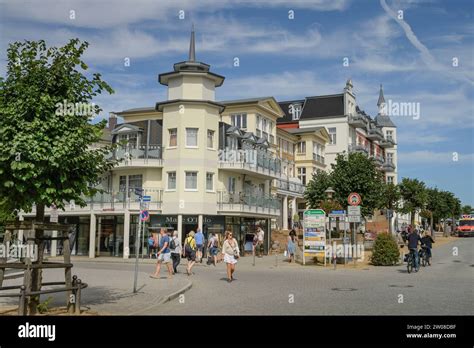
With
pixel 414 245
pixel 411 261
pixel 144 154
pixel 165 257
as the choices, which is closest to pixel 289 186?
pixel 144 154

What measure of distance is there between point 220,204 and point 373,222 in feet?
111

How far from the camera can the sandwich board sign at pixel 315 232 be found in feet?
87.2

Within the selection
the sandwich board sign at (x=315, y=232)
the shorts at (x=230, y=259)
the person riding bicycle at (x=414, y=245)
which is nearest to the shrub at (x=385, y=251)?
the sandwich board sign at (x=315, y=232)

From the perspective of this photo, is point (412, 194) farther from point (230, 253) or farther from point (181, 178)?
point (230, 253)

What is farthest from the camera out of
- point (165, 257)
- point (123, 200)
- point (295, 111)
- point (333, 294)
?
point (295, 111)

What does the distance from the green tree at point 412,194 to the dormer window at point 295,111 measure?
16.7 metres

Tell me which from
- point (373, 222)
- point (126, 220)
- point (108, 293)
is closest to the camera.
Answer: point (108, 293)

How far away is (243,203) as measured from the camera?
38.7 metres

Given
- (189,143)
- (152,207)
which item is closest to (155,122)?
(189,143)

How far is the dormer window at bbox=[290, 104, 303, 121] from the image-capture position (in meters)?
70.3

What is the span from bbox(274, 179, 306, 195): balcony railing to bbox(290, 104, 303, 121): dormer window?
51.0ft

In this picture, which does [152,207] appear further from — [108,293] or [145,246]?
[108,293]

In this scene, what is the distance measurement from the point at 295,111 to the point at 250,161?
3121cm

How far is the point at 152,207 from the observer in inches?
1489
